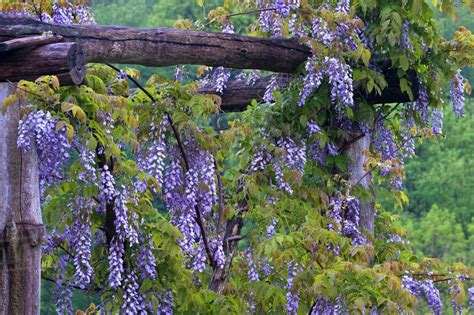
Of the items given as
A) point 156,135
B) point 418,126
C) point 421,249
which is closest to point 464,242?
point 421,249

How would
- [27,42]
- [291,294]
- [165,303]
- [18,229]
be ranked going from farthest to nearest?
1. [291,294]
2. [165,303]
3. [18,229]
4. [27,42]

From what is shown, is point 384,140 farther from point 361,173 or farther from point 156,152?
point 156,152

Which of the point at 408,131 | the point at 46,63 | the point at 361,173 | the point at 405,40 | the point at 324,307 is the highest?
the point at 405,40

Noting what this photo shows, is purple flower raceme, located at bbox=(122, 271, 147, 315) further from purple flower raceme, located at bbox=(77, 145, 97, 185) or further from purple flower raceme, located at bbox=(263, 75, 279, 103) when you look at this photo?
purple flower raceme, located at bbox=(263, 75, 279, 103)

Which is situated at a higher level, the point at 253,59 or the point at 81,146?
the point at 253,59

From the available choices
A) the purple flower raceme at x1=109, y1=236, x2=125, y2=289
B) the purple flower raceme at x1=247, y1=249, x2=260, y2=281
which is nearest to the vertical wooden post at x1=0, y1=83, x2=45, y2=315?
the purple flower raceme at x1=109, y1=236, x2=125, y2=289

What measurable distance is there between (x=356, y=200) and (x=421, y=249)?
25.1 meters

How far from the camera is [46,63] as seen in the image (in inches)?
194

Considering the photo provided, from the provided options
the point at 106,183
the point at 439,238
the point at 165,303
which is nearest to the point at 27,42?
the point at 106,183

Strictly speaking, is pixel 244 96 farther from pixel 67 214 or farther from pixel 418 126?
pixel 67 214

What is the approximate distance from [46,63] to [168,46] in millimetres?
1065

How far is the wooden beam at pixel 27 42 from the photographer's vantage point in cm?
480

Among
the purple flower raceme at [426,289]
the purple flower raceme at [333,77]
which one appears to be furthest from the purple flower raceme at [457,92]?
the purple flower raceme at [426,289]

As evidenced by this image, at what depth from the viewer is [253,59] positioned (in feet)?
20.9
